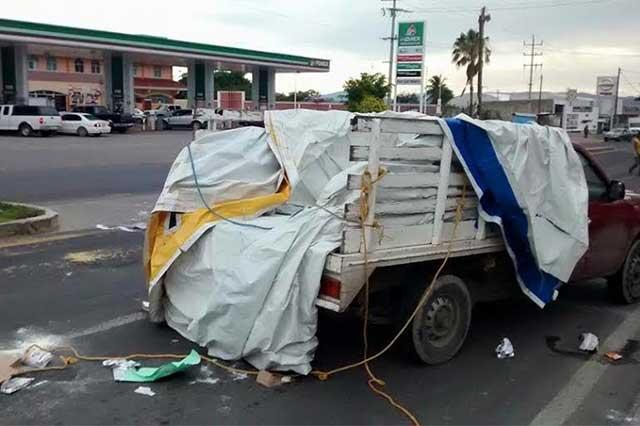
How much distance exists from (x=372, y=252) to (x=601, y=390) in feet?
6.33

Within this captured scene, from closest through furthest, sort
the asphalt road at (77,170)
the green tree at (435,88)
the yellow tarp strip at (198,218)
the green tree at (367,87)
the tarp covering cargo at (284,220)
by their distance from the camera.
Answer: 1. the tarp covering cargo at (284,220)
2. the yellow tarp strip at (198,218)
3. the asphalt road at (77,170)
4. the green tree at (367,87)
5. the green tree at (435,88)

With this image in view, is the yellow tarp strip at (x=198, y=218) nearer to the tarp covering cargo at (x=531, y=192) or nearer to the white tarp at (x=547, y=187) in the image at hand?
the tarp covering cargo at (x=531, y=192)

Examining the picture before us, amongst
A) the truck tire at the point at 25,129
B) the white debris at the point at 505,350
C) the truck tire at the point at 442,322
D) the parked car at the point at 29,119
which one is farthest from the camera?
the truck tire at the point at 25,129

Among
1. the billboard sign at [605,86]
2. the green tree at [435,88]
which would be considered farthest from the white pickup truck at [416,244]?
the billboard sign at [605,86]

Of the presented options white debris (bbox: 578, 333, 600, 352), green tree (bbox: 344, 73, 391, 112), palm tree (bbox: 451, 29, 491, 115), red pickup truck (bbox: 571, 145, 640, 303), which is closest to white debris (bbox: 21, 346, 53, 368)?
white debris (bbox: 578, 333, 600, 352)

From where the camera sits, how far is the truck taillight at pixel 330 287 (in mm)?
4320

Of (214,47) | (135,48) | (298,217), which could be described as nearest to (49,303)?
(298,217)

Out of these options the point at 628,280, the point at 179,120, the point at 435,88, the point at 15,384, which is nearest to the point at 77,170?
the point at 15,384

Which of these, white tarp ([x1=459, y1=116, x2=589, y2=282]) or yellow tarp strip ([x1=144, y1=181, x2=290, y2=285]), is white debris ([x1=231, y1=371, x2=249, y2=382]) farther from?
white tarp ([x1=459, y1=116, x2=589, y2=282])

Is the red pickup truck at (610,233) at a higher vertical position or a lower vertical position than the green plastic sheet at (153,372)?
higher

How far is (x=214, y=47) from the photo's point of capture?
177 feet

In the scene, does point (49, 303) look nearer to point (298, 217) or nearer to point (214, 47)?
point (298, 217)

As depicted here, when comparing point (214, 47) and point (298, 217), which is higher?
point (214, 47)

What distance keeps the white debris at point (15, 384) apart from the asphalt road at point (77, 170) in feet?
30.2
